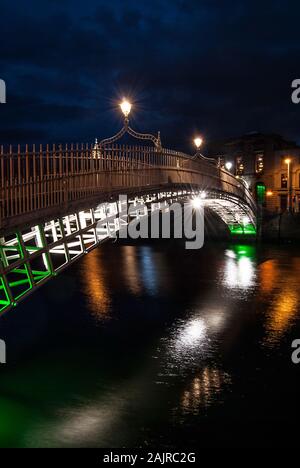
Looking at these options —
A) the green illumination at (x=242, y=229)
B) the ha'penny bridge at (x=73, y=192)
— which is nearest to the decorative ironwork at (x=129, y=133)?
the ha'penny bridge at (x=73, y=192)

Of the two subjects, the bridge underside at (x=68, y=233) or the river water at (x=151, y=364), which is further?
the bridge underside at (x=68, y=233)

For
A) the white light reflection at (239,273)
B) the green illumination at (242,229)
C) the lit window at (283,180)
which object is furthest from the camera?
the lit window at (283,180)

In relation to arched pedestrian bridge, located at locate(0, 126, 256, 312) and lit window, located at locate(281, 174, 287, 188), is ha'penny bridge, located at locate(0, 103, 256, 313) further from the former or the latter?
lit window, located at locate(281, 174, 287, 188)

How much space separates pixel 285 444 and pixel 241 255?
3676 cm

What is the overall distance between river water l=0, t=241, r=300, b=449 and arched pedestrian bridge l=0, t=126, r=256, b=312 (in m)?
3.03

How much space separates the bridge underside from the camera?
50.1ft

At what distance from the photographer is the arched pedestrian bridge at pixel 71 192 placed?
47.3 feet

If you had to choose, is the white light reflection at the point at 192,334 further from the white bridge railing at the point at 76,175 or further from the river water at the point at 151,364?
the white bridge railing at the point at 76,175

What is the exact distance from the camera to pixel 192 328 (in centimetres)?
2442

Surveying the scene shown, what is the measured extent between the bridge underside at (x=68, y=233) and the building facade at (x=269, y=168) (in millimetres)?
13893

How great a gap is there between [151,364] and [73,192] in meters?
6.80

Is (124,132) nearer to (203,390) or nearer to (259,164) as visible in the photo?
(203,390)
